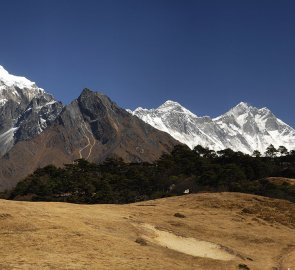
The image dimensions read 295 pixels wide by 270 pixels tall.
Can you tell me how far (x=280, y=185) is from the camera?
96.1 metres

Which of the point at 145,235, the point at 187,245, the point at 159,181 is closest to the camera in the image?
the point at 145,235

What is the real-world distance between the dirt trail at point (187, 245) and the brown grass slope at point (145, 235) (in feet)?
0.45

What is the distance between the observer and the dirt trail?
3837 cm

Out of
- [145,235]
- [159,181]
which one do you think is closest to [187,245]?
[145,235]

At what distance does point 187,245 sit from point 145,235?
146 inches

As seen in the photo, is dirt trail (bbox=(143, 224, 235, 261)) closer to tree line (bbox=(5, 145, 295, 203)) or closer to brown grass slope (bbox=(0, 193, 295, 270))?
brown grass slope (bbox=(0, 193, 295, 270))

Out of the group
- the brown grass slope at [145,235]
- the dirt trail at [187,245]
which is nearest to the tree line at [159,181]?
the brown grass slope at [145,235]

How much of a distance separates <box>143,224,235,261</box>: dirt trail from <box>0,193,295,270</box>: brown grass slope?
0.45 feet

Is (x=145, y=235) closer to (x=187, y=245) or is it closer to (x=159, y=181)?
(x=187, y=245)

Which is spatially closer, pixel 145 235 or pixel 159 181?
pixel 145 235

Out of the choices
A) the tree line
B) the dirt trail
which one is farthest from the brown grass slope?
the tree line

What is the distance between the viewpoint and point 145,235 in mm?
40531

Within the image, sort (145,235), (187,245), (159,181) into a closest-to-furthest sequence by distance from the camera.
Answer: (145,235) < (187,245) < (159,181)

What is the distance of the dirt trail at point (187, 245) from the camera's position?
1511 inches
